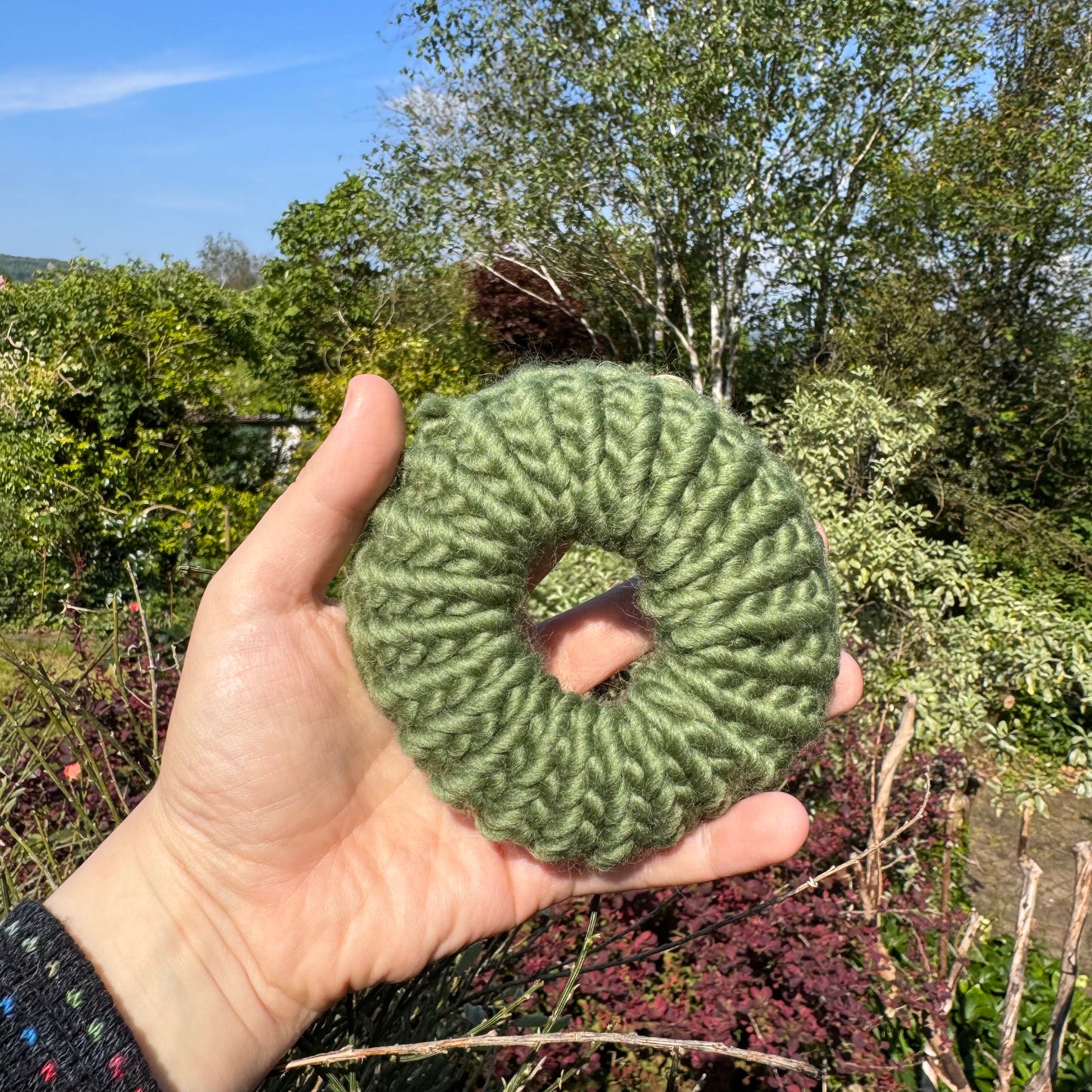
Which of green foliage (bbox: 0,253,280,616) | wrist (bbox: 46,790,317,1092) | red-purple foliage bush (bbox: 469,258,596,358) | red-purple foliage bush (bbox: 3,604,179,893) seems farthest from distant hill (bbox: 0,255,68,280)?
wrist (bbox: 46,790,317,1092)

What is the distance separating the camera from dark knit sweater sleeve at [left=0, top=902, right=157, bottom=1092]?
1.08 metres

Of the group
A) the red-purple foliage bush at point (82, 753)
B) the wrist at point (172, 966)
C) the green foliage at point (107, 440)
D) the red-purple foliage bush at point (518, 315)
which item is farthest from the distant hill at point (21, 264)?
the wrist at point (172, 966)

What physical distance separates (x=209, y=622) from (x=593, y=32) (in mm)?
6595

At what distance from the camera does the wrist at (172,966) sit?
1226mm

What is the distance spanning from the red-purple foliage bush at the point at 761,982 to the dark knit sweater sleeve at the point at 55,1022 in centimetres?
111

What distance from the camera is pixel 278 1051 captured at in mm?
1337

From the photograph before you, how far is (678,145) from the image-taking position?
5727mm

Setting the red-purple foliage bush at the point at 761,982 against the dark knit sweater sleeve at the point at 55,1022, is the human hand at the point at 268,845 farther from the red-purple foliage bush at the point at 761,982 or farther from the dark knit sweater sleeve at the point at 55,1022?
the red-purple foliage bush at the point at 761,982

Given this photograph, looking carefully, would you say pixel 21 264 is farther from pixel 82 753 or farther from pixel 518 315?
A: pixel 82 753

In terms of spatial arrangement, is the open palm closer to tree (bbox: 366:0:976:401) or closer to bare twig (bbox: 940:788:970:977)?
bare twig (bbox: 940:788:970:977)

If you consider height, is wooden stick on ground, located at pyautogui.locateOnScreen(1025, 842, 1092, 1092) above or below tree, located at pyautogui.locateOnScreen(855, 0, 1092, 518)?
below

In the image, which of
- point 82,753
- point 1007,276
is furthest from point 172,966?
point 1007,276

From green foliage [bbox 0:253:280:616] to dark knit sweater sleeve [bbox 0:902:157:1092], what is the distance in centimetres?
504

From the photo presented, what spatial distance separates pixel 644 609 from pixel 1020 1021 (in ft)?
9.80
